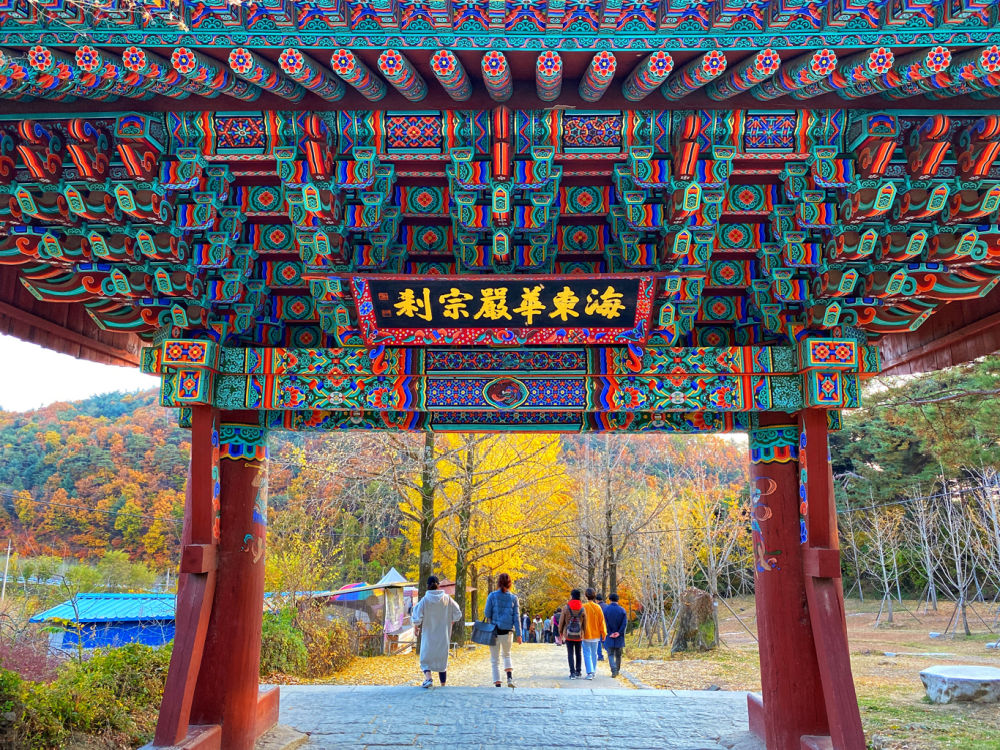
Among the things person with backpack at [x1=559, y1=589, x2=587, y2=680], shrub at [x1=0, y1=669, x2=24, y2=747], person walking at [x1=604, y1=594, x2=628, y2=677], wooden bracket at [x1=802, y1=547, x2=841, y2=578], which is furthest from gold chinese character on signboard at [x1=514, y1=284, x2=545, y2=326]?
person walking at [x1=604, y1=594, x2=628, y2=677]

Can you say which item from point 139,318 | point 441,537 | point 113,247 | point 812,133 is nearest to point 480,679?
point 441,537

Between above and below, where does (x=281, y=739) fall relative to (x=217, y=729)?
below

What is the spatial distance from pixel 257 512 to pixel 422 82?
361 cm

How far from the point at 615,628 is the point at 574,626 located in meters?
1.22

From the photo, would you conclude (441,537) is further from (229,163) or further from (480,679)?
(229,163)

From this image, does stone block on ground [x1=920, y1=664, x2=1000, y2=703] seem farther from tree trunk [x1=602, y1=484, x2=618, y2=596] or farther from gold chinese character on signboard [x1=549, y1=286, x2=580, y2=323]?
tree trunk [x1=602, y1=484, x2=618, y2=596]

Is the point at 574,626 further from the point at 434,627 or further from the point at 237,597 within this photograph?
the point at 237,597

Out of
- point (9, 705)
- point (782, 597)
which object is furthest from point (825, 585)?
point (9, 705)

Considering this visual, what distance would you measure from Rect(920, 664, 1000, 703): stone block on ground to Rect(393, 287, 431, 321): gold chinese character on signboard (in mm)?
6917

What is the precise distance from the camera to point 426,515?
1418 cm

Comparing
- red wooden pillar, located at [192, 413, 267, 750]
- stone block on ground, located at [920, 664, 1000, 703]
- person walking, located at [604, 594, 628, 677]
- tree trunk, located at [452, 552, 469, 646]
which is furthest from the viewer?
tree trunk, located at [452, 552, 469, 646]

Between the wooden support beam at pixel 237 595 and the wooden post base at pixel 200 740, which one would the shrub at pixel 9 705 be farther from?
the wooden support beam at pixel 237 595

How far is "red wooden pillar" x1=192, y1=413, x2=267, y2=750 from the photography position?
211 inches

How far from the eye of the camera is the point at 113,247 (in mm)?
4676
